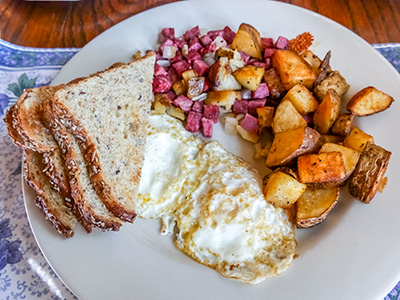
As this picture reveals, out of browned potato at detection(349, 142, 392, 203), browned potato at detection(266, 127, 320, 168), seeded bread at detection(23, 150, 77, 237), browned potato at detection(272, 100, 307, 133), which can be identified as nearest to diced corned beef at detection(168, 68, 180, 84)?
browned potato at detection(272, 100, 307, 133)

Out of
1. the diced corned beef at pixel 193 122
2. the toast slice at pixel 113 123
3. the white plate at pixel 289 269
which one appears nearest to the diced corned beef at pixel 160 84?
the toast slice at pixel 113 123

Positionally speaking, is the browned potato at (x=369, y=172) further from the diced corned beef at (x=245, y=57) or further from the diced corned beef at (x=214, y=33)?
the diced corned beef at (x=214, y=33)

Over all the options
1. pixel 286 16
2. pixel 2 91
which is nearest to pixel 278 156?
pixel 286 16

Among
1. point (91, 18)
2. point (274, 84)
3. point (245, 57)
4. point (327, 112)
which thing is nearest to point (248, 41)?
point (245, 57)

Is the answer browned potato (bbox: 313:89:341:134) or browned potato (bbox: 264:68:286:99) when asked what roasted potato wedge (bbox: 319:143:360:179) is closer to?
browned potato (bbox: 313:89:341:134)

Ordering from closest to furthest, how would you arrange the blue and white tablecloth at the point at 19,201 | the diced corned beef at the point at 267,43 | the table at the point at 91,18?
the blue and white tablecloth at the point at 19,201
the diced corned beef at the point at 267,43
the table at the point at 91,18

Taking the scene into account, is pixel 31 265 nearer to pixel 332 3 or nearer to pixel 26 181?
pixel 26 181
